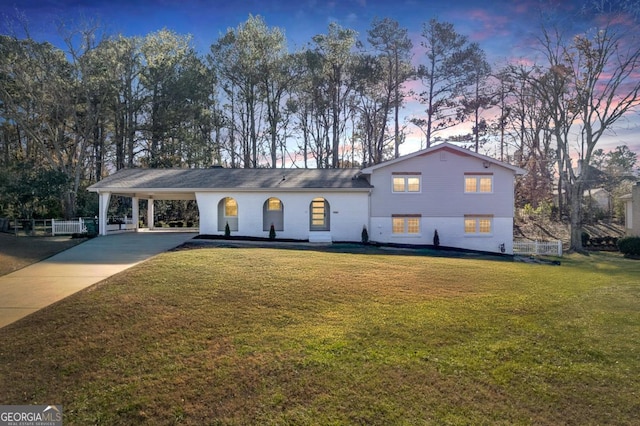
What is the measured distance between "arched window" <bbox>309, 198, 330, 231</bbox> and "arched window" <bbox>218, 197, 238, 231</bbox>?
4759mm

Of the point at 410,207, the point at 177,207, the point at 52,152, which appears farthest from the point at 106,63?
the point at 410,207

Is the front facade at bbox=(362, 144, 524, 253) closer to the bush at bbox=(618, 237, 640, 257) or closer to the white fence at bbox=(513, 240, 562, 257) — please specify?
the white fence at bbox=(513, 240, 562, 257)

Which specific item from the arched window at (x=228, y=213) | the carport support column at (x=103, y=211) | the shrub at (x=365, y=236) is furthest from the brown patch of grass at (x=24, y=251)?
the shrub at (x=365, y=236)

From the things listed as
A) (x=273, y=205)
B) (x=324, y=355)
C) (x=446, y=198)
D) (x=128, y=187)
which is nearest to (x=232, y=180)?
(x=273, y=205)

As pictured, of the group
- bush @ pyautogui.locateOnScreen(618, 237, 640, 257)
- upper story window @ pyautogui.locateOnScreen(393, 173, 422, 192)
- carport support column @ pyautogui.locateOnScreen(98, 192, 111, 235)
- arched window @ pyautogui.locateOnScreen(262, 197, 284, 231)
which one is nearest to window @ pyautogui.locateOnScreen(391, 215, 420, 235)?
upper story window @ pyautogui.locateOnScreen(393, 173, 422, 192)

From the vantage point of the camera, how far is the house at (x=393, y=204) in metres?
21.5

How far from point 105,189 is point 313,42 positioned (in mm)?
24520

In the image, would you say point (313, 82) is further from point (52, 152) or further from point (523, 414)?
point (523, 414)

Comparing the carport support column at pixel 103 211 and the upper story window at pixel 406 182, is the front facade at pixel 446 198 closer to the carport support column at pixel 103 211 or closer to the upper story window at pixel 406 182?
the upper story window at pixel 406 182

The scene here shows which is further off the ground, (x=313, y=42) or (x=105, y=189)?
(x=313, y=42)

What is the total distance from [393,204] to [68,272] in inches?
654

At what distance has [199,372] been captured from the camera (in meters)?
5.08

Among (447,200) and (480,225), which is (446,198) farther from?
(480,225)

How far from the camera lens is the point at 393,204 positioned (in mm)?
21797
